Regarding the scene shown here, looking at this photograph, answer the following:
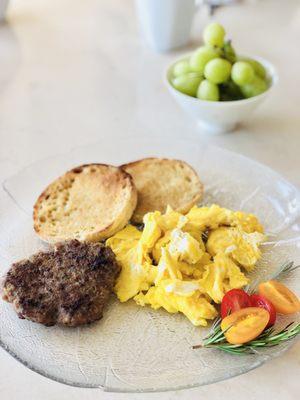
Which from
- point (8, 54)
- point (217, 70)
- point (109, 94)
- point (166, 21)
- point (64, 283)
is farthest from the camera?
point (8, 54)

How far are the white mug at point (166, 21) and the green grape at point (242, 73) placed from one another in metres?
0.83

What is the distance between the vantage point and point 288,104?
2449mm

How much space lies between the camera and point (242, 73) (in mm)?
2010

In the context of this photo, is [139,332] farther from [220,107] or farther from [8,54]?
[8,54]

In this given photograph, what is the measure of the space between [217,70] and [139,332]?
103 centimetres

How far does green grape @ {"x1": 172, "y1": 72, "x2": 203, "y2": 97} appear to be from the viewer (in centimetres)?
210

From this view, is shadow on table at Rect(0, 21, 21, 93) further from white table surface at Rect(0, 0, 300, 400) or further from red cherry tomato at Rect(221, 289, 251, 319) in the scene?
red cherry tomato at Rect(221, 289, 251, 319)

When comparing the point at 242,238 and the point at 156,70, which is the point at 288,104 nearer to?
the point at 156,70

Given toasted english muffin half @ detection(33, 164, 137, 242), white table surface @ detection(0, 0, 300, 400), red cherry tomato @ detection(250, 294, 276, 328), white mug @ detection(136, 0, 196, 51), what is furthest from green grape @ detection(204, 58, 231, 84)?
red cherry tomato @ detection(250, 294, 276, 328)

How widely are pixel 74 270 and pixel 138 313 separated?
0.66 ft

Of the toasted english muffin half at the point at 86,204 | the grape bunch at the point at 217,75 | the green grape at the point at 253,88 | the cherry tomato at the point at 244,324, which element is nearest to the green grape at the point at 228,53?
the grape bunch at the point at 217,75

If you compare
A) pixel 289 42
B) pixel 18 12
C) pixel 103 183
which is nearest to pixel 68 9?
pixel 18 12

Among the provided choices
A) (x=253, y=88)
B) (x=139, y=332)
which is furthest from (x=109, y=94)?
(x=139, y=332)

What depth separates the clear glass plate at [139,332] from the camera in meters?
1.28
